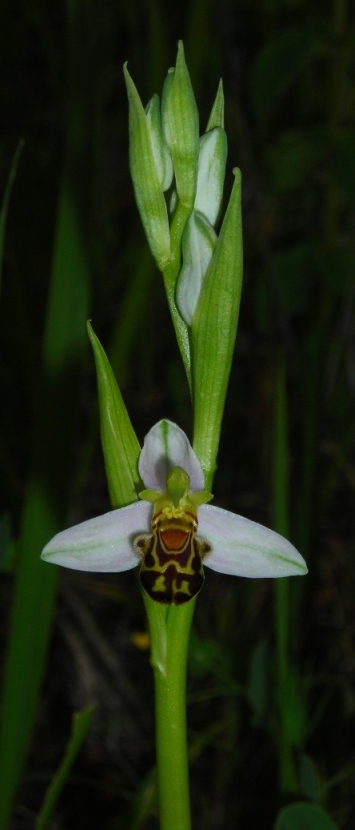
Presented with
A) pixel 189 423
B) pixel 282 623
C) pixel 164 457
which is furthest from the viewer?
pixel 189 423

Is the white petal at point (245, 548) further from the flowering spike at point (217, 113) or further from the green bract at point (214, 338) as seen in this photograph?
the flowering spike at point (217, 113)

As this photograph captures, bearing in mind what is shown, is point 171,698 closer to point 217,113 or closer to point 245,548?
point 245,548

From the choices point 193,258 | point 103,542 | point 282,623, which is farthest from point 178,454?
point 282,623

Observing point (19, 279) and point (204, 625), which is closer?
point (19, 279)

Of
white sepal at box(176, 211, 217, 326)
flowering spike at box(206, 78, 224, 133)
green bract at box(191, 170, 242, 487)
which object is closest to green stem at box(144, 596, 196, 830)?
green bract at box(191, 170, 242, 487)

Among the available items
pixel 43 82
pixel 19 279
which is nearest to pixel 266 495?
pixel 19 279

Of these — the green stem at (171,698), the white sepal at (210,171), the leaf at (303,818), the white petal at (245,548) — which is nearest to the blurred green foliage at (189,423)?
the leaf at (303,818)

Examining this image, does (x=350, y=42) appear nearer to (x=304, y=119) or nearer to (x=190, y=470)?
(x=304, y=119)
